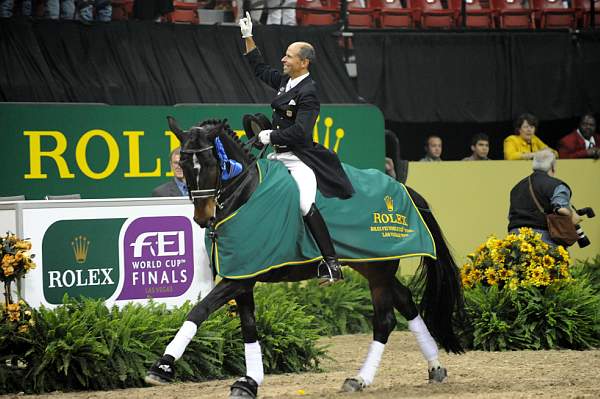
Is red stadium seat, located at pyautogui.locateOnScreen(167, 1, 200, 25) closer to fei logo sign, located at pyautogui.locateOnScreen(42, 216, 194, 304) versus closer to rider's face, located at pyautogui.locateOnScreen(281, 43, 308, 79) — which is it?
fei logo sign, located at pyautogui.locateOnScreen(42, 216, 194, 304)

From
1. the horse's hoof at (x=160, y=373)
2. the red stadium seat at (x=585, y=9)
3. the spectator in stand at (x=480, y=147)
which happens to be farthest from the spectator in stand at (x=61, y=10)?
the red stadium seat at (x=585, y=9)

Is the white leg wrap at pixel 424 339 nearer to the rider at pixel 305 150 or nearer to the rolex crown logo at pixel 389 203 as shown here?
the rolex crown logo at pixel 389 203

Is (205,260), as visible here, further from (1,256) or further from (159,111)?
(159,111)

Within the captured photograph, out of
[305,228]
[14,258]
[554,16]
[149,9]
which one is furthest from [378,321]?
[554,16]

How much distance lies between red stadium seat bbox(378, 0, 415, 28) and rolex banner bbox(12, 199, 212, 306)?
8.28m

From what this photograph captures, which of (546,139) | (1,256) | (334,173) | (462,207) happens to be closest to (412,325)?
(334,173)

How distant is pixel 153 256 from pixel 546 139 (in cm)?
1090

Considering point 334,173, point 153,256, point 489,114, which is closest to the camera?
point 334,173

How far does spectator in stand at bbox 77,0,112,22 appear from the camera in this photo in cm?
1397

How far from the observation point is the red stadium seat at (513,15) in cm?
1811

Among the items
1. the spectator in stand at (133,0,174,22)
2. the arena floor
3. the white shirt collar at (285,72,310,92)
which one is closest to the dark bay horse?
the arena floor

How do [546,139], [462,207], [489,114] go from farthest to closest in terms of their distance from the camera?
[546,139] < [489,114] < [462,207]

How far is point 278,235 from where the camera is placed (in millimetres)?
7656

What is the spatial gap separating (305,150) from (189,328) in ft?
5.18
